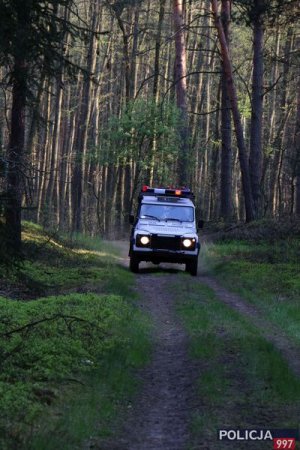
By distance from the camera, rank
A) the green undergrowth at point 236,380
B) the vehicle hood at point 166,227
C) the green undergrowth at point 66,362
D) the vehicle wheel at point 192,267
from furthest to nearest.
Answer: the vehicle wheel at point 192,267, the vehicle hood at point 166,227, the green undergrowth at point 236,380, the green undergrowth at point 66,362

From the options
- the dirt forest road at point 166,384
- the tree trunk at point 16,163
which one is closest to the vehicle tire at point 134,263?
the dirt forest road at point 166,384

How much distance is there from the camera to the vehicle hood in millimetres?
18297

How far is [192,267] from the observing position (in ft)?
61.0

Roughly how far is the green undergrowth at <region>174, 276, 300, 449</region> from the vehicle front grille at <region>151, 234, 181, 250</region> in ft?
19.2

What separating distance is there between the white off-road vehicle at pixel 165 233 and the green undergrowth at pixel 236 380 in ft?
19.2

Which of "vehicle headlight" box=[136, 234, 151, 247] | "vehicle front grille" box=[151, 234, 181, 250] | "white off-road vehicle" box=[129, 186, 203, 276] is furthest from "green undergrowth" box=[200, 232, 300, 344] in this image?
"vehicle headlight" box=[136, 234, 151, 247]

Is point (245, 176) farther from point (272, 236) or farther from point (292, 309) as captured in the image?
point (292, 309)

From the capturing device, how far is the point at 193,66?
186 feet

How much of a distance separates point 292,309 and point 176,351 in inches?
173

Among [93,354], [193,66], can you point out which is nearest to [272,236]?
[93,354]

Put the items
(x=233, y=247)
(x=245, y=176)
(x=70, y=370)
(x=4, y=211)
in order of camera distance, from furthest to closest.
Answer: (x=245, y=176) < (x=233, y=247) < (x=70, y=370) < (x=4, y=211)

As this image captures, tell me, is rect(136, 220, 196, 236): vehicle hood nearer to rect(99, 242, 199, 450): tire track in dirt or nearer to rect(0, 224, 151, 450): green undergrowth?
rect(0, 224, 151, 450): green undergrowth

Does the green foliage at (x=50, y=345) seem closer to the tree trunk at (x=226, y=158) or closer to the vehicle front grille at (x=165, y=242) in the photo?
the vehicle front grille at (x=165, y=242)

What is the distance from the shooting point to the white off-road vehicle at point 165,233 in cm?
1814
